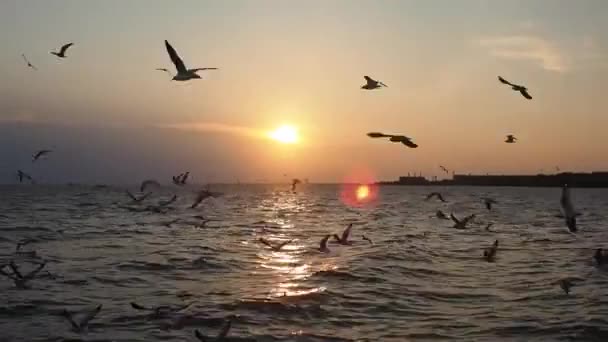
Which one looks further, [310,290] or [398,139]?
[310,290]

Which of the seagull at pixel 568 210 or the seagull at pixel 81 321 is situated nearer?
the seagull at pixel 568 210

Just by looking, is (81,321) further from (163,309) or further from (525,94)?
(525,94)

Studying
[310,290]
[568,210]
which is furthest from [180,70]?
[568,210]

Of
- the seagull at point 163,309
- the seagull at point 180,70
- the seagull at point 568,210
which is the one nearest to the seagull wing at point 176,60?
the seagull at point 180,70

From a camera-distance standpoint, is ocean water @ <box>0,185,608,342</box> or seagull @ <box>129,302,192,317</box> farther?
seagull @ <box>129,302,192,317</box>

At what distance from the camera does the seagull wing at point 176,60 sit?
13695mm

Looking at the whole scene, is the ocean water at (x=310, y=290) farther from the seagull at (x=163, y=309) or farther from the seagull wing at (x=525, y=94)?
the seagull wing at (x=525, y=94)

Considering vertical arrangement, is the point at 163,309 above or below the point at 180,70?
below

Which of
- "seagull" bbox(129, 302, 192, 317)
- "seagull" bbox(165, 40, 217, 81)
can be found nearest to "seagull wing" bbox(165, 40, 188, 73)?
"seagull" bbox(165, 40, 217, 81)

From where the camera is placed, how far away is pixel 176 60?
14164mm

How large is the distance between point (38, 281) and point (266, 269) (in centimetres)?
738

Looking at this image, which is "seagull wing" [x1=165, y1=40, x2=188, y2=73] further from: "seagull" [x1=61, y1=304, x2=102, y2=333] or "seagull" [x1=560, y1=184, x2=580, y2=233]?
"seagull" [x1=560, y1=184, x2=580, y2=233]

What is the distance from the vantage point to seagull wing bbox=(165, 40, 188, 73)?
539 inches

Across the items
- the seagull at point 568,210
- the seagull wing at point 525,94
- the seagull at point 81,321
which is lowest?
the seagull at point 81,321
